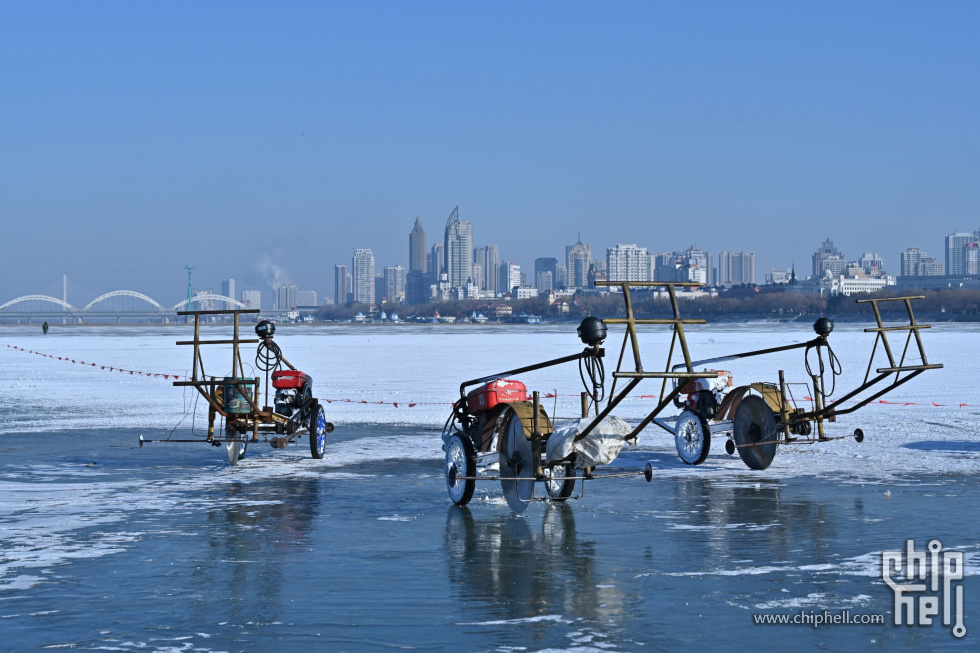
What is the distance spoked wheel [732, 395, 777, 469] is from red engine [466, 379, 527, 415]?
4.31 metres

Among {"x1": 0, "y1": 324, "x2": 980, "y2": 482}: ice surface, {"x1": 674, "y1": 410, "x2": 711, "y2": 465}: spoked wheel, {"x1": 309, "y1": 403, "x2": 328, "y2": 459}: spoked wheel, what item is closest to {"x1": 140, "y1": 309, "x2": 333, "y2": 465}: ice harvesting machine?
{"x1": 309, "y1": 403, "x2": 328, "y2": 459}: spoked wheel

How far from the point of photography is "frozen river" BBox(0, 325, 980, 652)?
7480 millimetres

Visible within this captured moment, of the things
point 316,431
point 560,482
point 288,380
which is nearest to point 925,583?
point 560,482

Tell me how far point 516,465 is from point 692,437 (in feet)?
17.7

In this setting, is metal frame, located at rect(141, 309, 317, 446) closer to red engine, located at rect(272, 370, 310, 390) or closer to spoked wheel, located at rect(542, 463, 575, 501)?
red engine, located at rect(272, 370, 310, 390)

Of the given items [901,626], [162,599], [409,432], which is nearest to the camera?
[901,626]

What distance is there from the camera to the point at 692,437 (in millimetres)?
16156

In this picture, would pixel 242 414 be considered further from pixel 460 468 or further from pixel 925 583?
pixel 925 583

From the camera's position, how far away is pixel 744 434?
51.3 feet

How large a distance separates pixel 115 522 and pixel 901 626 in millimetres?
7707

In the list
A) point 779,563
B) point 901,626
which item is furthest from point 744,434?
point 901,626

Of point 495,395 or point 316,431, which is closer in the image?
point 495,395

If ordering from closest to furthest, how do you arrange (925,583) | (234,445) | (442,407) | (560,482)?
(925,583), (560,482), (234,445), (442,407)

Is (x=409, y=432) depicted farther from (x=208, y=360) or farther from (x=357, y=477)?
(x=208, y=360)
